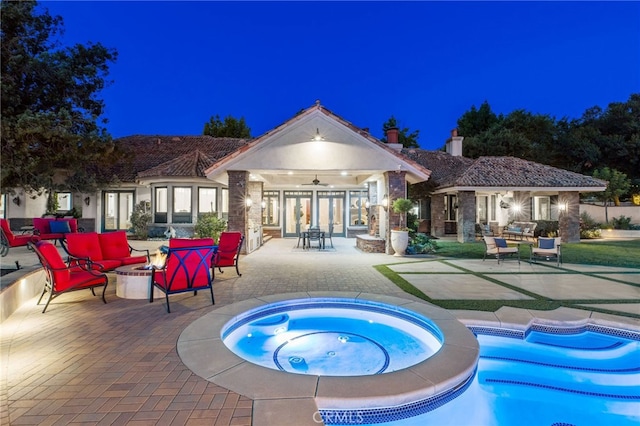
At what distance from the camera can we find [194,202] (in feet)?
58.0

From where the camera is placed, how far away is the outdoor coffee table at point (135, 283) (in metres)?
6.23

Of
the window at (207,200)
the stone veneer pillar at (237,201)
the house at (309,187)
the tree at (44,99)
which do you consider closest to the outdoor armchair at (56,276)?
the stone veneer pillar at (237,201)

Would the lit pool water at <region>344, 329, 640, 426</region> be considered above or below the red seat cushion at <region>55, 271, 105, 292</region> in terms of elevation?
below

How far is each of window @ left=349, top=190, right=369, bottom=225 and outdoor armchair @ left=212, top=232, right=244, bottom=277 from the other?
1215 cm

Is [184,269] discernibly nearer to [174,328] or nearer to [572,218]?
[174,328]

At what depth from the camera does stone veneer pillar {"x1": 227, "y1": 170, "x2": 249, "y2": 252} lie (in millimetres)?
12812

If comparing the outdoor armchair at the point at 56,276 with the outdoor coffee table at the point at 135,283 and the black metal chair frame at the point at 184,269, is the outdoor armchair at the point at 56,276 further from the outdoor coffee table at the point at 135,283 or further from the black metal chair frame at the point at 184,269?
the black metal chair frame at the point at 184,269

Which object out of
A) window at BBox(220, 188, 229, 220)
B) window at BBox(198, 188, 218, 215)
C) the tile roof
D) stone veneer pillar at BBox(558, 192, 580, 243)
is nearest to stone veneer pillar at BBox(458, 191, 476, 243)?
stone veneer pillar at BBox(558, 192, 580, 243)

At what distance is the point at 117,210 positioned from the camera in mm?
19812

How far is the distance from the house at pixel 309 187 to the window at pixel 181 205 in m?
0.05

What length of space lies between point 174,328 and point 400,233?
31.5 ft

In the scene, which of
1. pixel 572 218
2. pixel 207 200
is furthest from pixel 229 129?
pixel 572 218

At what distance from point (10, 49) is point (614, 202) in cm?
3621

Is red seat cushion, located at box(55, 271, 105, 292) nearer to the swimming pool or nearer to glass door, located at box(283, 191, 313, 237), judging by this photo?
the swimming pool
